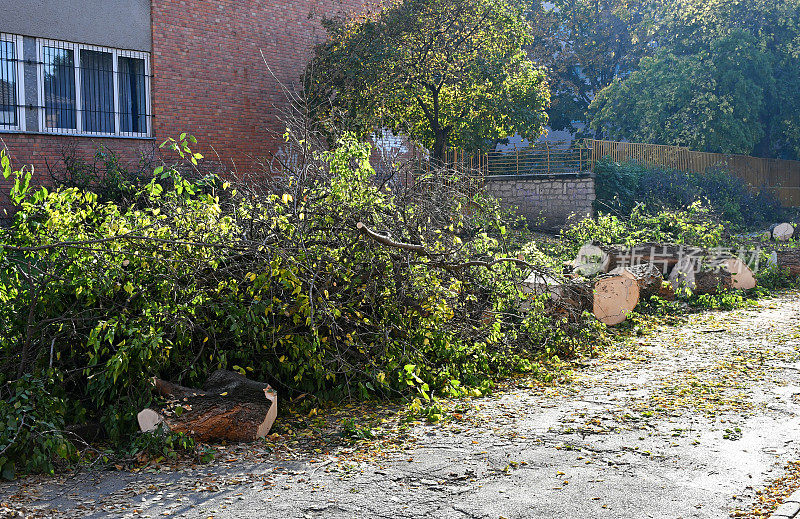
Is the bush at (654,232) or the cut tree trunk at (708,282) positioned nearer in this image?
the cut tree trunk at (708,282)

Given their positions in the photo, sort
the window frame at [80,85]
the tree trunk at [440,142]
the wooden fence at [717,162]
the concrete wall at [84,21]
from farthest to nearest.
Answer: the wooden fence at [717,162] < the tree trunk at [440,142] < the window frame at [80,85] < the concrete wall at [84,21]

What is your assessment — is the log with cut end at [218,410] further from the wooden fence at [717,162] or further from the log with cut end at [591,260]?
the wooden fence at [717,162]

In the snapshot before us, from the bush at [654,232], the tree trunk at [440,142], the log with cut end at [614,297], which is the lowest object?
the log with cut end at [614,297]

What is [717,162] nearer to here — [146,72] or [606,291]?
[606,291]

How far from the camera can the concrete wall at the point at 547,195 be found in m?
22.7

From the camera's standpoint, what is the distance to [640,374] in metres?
7.79

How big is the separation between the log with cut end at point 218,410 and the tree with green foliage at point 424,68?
1015 centimetres

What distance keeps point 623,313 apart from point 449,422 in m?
5.48

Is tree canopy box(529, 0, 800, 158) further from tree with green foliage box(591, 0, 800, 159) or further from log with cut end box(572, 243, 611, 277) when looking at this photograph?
log with cut end box(572, 243, 611, 277)

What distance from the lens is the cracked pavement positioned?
4309 millimetres

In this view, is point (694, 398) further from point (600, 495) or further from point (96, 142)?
point (96, 142)

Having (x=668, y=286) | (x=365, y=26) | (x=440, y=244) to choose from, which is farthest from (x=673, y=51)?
(x=440, y=244)

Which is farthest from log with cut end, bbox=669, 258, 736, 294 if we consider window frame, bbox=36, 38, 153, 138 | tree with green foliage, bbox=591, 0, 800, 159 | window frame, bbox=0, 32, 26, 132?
tree with green foliage, bbox=591, 0, 800, 159

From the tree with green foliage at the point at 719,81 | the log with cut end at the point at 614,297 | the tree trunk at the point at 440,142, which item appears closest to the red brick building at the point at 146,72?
the tree trunk at the point at 440,142
